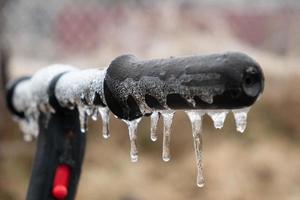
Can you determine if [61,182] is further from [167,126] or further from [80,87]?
[167,126]

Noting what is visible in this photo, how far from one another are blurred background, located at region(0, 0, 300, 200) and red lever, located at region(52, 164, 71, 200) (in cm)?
286

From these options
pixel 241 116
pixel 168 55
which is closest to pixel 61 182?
pixel 241 116

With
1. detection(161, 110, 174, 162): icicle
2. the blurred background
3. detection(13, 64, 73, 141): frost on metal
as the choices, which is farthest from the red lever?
the blurred background

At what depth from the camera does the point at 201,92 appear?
539mm

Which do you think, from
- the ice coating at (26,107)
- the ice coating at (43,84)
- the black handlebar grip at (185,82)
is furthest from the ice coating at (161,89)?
the ice coating at (26,107)

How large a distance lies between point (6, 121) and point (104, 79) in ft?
12.0

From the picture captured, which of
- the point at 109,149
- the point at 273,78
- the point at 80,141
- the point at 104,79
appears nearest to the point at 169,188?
the point at 109,149

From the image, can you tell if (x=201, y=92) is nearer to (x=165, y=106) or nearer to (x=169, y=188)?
(x=165, y=106)

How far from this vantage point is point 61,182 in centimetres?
100

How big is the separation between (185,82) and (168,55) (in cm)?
465

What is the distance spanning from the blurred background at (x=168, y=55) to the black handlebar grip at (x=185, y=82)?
3.21 metres

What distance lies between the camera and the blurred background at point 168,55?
4254mm

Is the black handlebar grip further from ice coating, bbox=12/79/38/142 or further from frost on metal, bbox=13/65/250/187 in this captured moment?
ice coating, bbox=12/79/38/142

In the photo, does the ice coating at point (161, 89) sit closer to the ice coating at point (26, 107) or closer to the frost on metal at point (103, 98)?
the frost on metal at point (103, 98)
